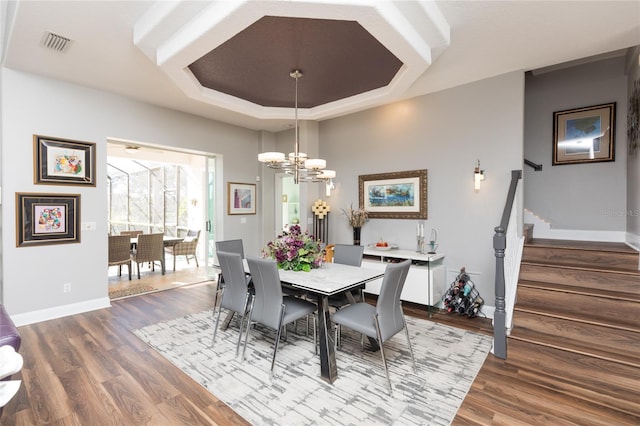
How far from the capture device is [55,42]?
2.90 m

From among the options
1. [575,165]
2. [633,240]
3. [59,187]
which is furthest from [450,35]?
[59,187]

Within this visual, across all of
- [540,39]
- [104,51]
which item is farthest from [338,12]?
[104,51]

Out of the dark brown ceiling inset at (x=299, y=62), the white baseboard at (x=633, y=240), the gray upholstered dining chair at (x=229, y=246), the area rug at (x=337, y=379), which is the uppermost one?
the dark brown ceiling inset at (x=299, y=62)

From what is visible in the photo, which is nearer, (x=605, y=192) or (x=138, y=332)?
(x=138, y=332)

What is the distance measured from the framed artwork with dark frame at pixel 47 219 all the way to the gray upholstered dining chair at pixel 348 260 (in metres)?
3.45

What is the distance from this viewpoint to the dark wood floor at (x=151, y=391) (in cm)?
198

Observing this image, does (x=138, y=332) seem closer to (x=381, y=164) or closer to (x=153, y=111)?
(x=153, y=111)

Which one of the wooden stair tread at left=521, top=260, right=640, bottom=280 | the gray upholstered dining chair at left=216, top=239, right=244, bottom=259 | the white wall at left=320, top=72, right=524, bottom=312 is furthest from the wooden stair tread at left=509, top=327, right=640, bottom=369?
the gray upholstered dining chair at left=216, top=239, right=244, bottom=259

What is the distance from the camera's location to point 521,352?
268cm

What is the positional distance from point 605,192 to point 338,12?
411 centimetres

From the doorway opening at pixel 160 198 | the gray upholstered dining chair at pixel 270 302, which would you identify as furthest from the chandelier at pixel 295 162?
the doorway opening at pixel 160 198

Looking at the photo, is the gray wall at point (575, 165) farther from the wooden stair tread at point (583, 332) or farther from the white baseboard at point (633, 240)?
the wooden stair tread at point (583, 332)

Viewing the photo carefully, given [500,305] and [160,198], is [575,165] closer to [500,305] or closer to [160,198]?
[500,305]

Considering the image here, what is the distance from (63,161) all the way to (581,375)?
5.87 m
